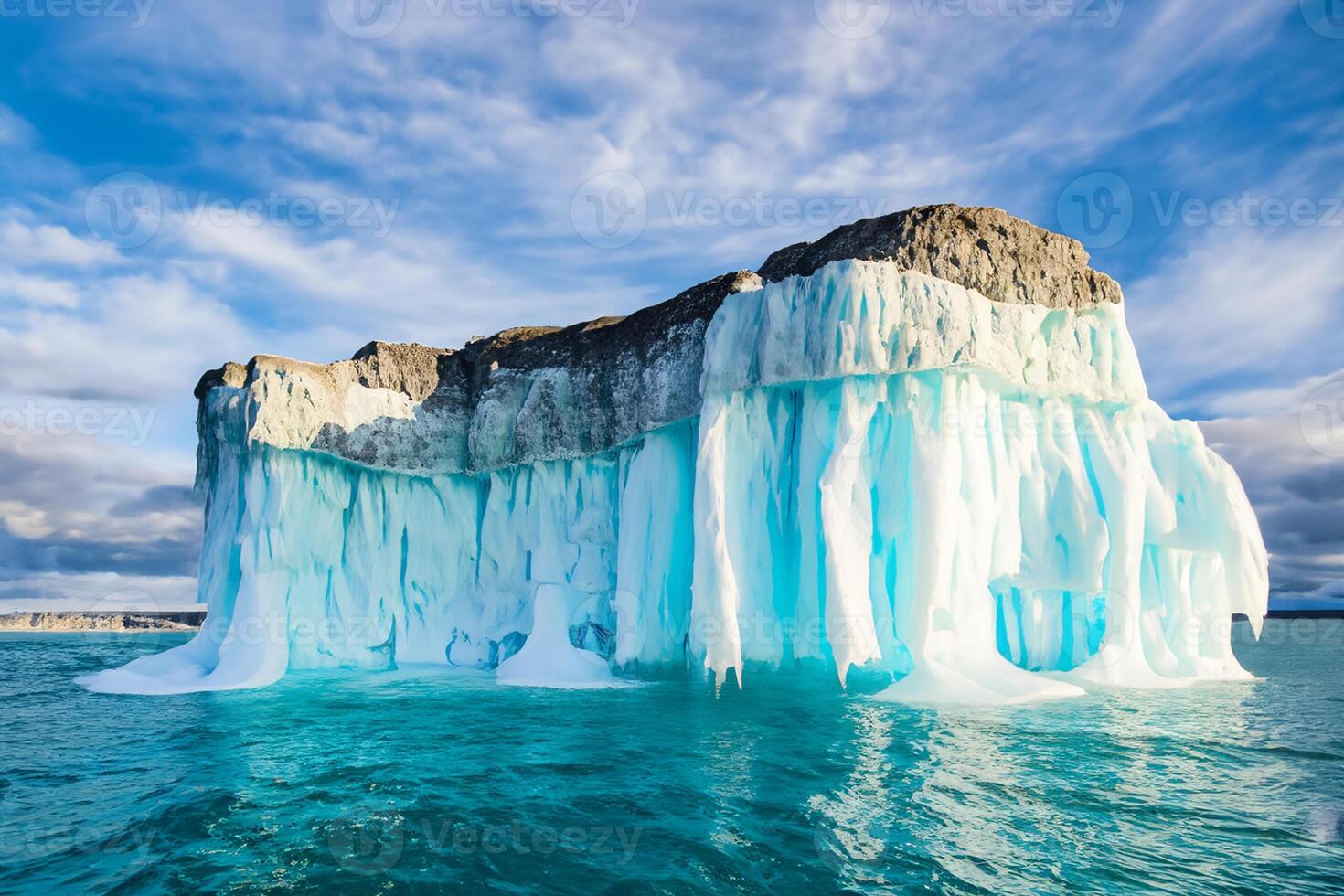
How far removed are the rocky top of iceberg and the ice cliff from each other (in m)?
0.08

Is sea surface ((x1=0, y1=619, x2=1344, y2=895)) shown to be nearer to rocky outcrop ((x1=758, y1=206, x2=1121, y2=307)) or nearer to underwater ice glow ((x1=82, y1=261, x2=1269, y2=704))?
underwater ice glow ((x1=82, y1=261, x2=1269, y2=704))

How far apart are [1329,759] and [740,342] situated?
11.6 metres

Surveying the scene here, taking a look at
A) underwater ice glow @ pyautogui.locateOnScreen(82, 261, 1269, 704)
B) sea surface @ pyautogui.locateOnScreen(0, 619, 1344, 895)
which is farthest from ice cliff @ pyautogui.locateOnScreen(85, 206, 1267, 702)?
sea surface @ pyautogui.locateOnScreen(0, 619, 1344, 895)

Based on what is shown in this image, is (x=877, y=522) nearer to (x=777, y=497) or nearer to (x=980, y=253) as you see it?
(x=777, y=497)

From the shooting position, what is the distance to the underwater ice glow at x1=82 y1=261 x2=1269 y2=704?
1500cm

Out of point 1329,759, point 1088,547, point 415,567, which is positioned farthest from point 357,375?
point 1329,759

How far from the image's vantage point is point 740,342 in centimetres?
1694

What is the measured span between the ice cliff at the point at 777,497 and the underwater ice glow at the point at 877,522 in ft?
0.22

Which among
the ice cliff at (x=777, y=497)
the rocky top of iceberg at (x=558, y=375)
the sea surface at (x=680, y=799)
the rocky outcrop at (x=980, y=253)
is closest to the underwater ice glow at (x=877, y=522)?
the ice cliff at (x=777, y=497)

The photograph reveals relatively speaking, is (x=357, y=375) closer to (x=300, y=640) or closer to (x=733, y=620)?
(x=300, y=640)

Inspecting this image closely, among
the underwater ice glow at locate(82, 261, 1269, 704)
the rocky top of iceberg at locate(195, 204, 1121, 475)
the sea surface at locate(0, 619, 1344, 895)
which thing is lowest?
the sea surface at locate(0, 619, 1344, 895)

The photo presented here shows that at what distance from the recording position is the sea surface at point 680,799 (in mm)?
6215

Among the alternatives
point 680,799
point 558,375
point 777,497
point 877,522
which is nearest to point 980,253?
point 877,522

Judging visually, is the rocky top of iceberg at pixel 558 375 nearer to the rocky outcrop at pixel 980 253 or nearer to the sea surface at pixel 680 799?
the rocky outcrop at pixel 980 253
